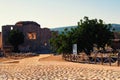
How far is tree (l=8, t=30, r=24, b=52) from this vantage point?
235 ft

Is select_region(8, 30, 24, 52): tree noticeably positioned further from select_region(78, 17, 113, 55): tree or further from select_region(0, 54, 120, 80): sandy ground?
select_region(0, 54, 120, 80): sandy ground

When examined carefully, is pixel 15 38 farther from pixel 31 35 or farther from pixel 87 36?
pixel 87 36

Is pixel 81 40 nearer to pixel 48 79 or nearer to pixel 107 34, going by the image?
pixel 107 34

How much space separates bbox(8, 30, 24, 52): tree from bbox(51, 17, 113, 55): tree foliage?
1320 inches

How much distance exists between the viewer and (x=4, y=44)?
7688 centimetres

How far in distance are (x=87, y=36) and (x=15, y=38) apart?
118 feet

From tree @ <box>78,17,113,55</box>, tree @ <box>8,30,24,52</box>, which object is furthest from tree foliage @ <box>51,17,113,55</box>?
tree @ <box>8,30,24,52</box>

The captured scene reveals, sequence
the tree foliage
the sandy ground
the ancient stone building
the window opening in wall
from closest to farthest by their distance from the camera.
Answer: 1. the sandy ground
2. the tree foliage
3. the ancient stone building
4. the window opening in wall

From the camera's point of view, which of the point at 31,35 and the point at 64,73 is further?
the point at 31,35

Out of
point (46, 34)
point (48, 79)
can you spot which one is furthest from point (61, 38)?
point (46, 34)

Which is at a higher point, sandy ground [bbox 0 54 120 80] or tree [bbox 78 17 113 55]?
tree [bbox 78 17 113 55]

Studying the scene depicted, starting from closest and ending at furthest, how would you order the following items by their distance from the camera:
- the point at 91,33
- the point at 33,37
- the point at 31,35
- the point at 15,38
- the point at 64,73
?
the point at 64,73 → the point at 91,33 → the point at 15,38 → the point at 33,37 → the point at 31,35

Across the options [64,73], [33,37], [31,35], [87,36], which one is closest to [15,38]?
[33,37]

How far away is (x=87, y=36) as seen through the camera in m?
38.5
